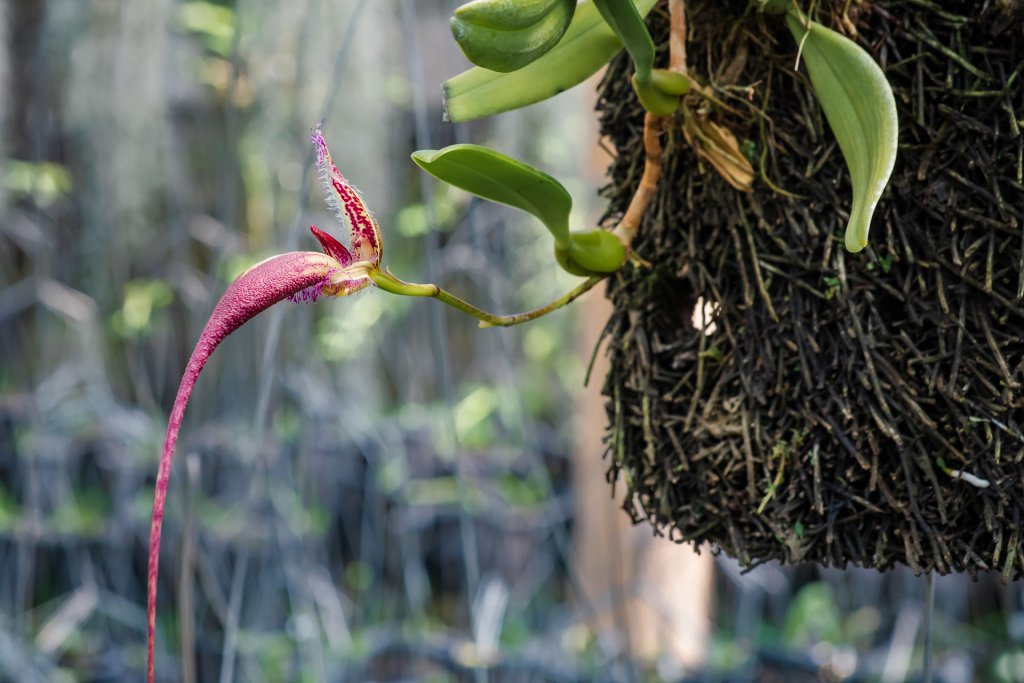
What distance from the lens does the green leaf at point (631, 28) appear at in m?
0.34

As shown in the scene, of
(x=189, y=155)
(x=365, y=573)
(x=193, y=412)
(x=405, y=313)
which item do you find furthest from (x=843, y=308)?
(x=189, y=155)

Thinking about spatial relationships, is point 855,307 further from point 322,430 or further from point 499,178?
point 322,430

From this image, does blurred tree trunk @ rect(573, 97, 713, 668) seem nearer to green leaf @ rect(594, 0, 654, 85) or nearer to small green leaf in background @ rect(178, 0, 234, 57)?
green leaf @ rect(594, 0, 654, 85)

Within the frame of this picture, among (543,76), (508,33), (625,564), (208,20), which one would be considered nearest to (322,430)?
(208,20)

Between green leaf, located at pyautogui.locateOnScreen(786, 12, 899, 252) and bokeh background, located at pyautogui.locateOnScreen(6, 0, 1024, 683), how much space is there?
0.63 meters

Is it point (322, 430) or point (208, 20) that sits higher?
point (208, 20)

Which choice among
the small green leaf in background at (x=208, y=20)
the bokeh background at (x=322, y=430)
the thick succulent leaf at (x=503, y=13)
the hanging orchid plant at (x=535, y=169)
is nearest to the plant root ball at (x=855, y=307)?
the hanging orchid plant at (x=535, y=169)

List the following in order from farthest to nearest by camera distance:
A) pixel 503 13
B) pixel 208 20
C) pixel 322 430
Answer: pixel 322 430 < pixel 208 20 < pixel 503 13

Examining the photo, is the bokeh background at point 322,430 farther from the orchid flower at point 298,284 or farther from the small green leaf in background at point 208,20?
the orchid flower at point 298,284

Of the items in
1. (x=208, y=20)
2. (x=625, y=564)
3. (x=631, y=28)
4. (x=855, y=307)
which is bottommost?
(x=625, y=564)

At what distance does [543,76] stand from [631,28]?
83mm

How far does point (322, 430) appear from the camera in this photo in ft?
6.54

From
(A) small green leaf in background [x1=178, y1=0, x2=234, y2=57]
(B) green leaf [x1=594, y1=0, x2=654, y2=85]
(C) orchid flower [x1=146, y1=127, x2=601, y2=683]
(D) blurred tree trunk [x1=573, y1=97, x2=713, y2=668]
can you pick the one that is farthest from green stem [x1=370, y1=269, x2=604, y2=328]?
(A) small green leaf in background [x1=178, y1=0, x2=234, y2=57]

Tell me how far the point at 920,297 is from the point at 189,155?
2.49 meters
